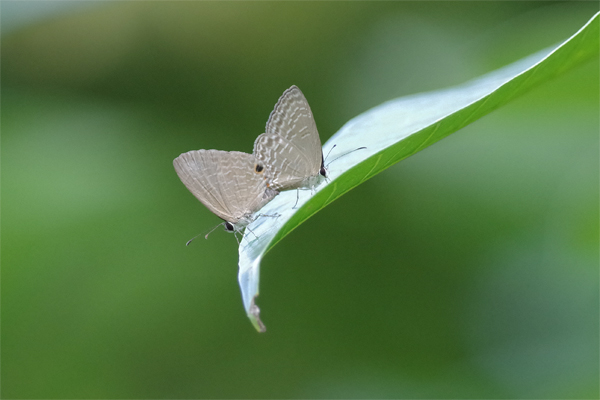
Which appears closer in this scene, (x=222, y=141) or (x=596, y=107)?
(x=596, y=107)

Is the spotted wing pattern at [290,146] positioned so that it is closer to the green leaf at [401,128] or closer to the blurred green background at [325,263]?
the green leaf at [401,128]

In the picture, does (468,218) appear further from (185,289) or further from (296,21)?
(296,21)

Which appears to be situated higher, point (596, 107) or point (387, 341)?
point (596, 107)

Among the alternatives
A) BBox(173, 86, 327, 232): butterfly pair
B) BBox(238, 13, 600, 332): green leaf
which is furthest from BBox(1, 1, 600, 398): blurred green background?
BBox(238, 13, 600, 332): green leaf

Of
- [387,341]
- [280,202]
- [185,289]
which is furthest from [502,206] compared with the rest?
[185,289]

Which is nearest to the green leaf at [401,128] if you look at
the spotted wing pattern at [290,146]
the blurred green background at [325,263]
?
the spotted wing pattern at [290,146]
